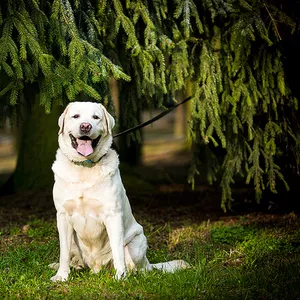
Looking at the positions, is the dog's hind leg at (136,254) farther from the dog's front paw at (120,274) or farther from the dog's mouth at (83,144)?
the dog's mouth at (83,144)

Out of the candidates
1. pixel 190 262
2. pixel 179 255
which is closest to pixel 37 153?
pixel 179 255

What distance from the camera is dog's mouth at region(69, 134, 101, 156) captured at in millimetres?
5180

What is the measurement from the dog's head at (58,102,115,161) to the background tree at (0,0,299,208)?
24.8 inches

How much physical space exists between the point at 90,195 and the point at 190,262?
139 cm

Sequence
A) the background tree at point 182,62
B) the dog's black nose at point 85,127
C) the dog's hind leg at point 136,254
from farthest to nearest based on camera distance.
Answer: the background tree at point 182,62, the dog's hind leg at point 136,254, the dog's black nose at point 85,127

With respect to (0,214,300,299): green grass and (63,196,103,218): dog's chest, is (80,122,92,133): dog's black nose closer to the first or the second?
(63,196,103,218): dog's chest

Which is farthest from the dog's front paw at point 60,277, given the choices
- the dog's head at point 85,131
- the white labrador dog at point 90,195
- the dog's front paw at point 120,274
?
the dog's head at point 85,131

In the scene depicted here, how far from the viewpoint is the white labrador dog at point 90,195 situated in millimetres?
5184

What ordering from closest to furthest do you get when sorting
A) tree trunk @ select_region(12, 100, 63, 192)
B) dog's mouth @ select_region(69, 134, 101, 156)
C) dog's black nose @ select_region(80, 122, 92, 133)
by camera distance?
dog's black nose @ select_region(80, 122, 92, 133), dog's mouth @ select_region(69, 134, 101, 156), tree trunk @ select_region(12, 100, 63, 192)

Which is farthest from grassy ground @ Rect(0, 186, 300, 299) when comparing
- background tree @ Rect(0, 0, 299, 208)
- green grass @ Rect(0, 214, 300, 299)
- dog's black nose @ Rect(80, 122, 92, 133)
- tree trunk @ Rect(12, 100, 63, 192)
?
dog's black nose @ Rect(80, 122, 92, 133)

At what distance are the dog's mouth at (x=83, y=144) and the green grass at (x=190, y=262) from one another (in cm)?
109

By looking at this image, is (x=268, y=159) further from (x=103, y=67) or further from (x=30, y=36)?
(x=30, y=36)

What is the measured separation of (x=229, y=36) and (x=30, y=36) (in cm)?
264

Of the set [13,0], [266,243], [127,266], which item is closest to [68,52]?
[13,0]
